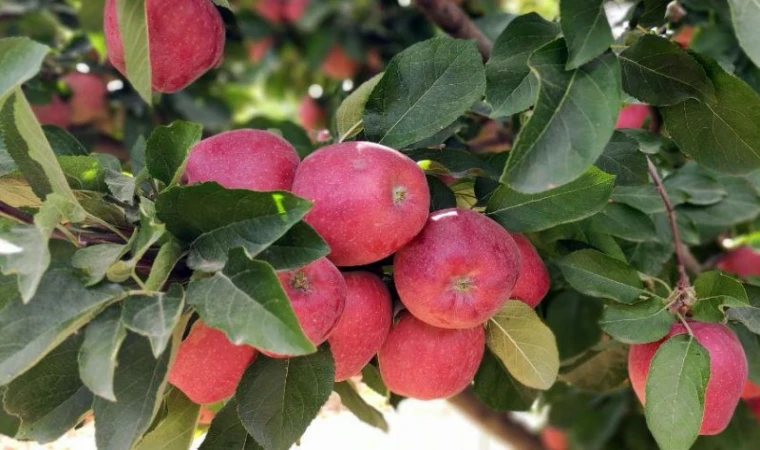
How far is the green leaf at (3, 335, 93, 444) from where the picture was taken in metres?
0.73

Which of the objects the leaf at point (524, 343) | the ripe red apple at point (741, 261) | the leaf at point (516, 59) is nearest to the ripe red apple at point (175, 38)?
the leaf at point (516, 59)

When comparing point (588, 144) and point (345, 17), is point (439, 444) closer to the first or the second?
point (345, 17)

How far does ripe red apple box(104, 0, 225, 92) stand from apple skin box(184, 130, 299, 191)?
10 cm

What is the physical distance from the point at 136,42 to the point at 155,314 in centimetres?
25

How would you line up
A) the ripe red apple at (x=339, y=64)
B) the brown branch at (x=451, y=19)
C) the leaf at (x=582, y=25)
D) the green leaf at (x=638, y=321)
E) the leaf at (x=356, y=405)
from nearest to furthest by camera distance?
the leaf at (x=582, y=25), the green leaf at (x=638, y=321), the leaf at (x=356, y=405), the brown branch at (x=451, y=19), the ripe red apple at (x=339, y=64)

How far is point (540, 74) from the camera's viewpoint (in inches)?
27.3

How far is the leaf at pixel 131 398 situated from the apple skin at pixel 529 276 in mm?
355

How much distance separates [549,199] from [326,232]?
0.23 m

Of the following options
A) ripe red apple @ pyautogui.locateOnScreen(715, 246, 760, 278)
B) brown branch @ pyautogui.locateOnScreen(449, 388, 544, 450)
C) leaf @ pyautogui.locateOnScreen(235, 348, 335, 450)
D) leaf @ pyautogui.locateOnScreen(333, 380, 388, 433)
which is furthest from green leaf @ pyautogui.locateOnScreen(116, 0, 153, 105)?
brown branch @ pyautogui.locateOnScreen(449, 388, 544, 450)

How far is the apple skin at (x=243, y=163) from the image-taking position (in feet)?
2.46

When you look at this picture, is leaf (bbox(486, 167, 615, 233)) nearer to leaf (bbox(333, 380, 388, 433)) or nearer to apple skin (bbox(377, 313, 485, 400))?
apple skin (bbox(377, 313, 485, 400))

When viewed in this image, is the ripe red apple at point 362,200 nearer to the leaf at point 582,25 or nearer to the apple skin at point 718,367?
the leaf at point 582,25

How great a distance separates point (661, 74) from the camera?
2.61 feet

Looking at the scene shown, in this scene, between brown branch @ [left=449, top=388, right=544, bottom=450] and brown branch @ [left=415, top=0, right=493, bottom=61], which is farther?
brown branch @ [left=449, top=388, right=544, bottom=450]
